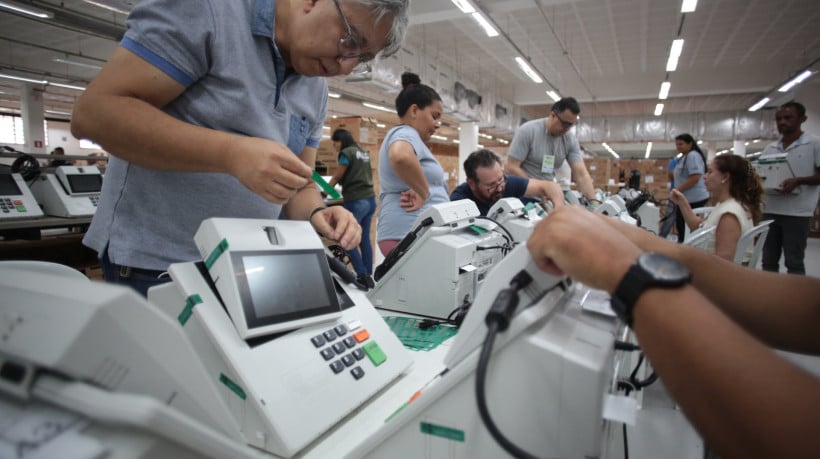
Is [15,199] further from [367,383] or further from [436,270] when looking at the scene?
[367,383]

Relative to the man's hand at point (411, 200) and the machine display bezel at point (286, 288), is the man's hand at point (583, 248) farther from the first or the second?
the man's hand at point (411, 200)

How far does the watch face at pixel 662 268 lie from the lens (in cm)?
44

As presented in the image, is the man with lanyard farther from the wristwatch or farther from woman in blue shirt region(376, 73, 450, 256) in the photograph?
the wristwatch

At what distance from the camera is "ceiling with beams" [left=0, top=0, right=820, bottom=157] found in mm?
6055

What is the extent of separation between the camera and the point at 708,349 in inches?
15.8

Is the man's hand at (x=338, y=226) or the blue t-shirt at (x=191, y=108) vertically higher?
the blue t-shirt at (x=191, y=108)

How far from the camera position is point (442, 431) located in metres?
0.54

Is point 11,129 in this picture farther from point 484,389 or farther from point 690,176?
point 484,389

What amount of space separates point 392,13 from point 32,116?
13742 millimetres

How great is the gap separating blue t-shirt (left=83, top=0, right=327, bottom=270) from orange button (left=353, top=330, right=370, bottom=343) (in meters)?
0.36

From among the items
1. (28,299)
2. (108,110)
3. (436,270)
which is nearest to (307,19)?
(108,110)

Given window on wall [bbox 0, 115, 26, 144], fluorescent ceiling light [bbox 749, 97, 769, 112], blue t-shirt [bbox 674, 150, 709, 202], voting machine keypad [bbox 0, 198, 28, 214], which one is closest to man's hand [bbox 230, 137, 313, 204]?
voting machine keypad [bbox 0, 198, 28, 214]

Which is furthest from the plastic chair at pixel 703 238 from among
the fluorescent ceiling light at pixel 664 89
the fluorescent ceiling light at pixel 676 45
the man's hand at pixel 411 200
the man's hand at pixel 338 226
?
the fluorescent ceiling light at pixel 664 89

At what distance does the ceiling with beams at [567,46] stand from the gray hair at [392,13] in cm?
458
